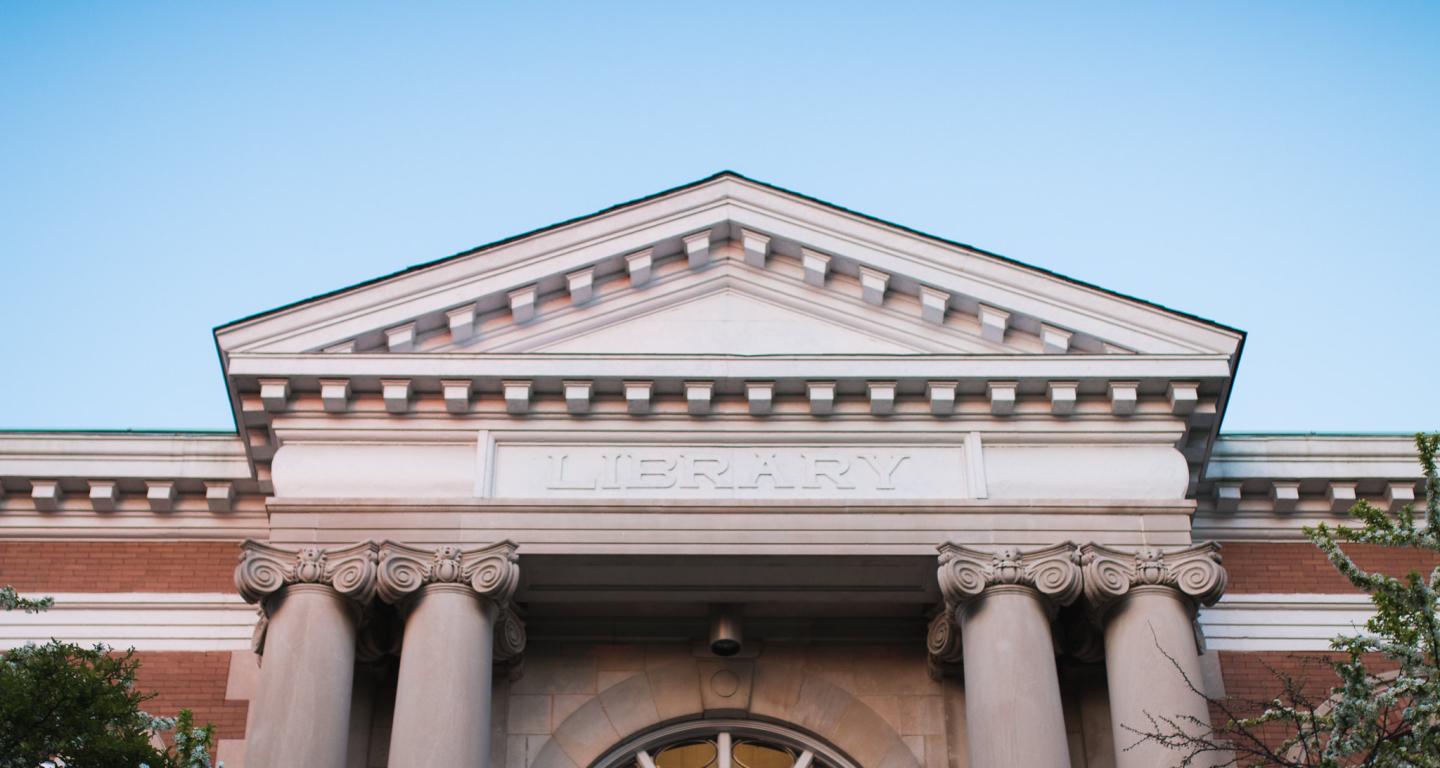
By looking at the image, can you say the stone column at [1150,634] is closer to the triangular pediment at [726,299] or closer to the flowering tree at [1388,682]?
the flowering tree at [1388,682]

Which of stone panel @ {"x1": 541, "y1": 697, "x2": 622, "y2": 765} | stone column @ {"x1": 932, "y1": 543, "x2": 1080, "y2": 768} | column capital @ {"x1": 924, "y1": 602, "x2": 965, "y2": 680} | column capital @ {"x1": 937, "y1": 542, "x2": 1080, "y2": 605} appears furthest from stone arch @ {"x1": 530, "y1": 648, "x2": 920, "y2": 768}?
column capital @ {"x1": 937, "y1": 542, "x2": 1080, "y2": 605}

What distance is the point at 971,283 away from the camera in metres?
18.4

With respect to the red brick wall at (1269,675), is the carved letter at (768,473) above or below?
above

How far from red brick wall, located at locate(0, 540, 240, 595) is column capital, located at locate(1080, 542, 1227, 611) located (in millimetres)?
8943

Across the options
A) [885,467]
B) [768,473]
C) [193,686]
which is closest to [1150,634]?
[885,467]

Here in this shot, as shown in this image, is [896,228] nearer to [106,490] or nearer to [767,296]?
[767,296]

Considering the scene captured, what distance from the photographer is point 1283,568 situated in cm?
1930

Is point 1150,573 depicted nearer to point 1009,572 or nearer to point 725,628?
point 1009,572

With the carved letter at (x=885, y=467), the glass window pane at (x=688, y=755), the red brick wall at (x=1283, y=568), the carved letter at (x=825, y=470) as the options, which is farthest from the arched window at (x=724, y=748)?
the red brick wall at (x=1283, y=568)

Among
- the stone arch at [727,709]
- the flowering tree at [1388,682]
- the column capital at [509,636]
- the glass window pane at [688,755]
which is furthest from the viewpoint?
the glass window pane at [688,755]

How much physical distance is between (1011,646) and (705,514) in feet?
10.3

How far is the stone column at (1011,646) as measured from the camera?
15.9m

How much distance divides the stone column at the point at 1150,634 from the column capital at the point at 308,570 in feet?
21.9

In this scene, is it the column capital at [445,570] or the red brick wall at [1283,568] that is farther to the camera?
the red brick wall at [1283,568]
